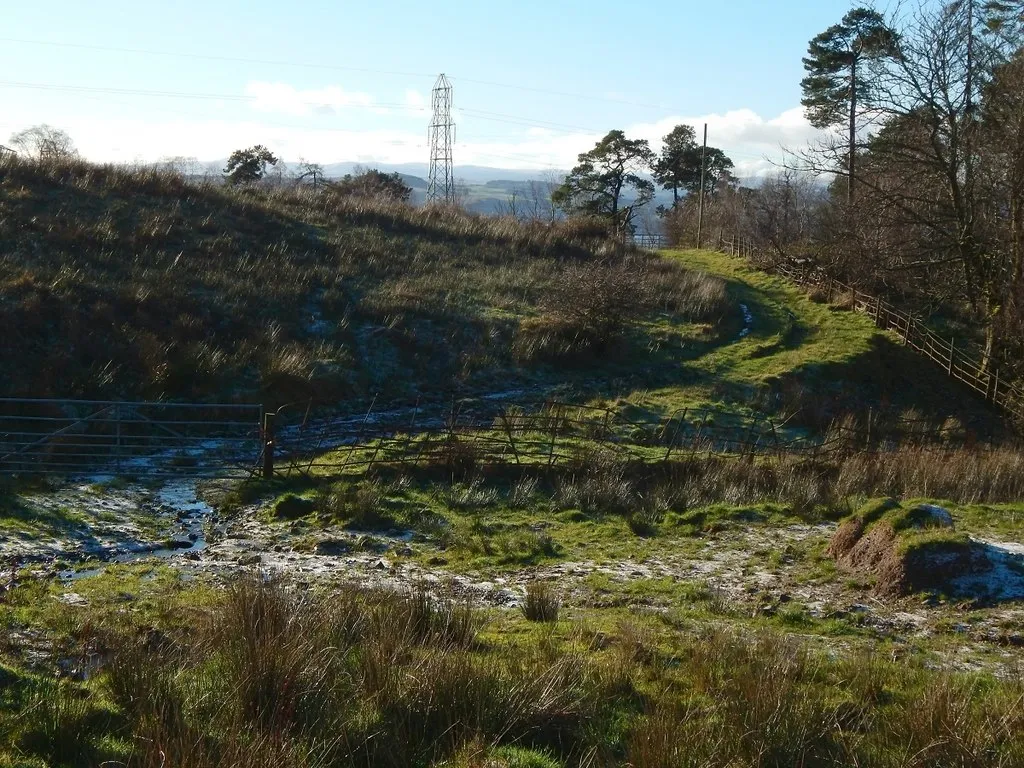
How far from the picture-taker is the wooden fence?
2828 cm

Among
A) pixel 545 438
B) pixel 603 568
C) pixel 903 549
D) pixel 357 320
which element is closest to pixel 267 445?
pixel 545 438

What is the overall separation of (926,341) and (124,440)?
26.4 metres

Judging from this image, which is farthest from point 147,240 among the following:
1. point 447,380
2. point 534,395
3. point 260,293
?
point 534,395

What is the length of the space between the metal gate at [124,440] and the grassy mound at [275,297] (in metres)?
1.22

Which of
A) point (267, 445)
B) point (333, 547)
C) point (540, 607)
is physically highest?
point (267, 445)

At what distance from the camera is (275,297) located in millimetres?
28141

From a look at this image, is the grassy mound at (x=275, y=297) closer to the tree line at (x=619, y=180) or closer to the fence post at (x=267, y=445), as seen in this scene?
the fence post at (x=267, y=445)

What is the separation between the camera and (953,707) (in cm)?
581

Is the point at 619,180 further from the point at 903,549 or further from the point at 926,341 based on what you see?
the point at 903,549

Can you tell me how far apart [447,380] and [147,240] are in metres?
10.8

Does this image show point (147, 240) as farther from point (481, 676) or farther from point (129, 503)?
point (481, 676)

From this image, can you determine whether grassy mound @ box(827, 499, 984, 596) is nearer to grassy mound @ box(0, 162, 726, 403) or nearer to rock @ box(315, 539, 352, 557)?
rock @ box(315, 539, 352, 557)

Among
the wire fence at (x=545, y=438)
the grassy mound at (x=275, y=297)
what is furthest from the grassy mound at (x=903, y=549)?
the grassy mound at (x=275, y=297)

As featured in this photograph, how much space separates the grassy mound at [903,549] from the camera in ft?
31.8
